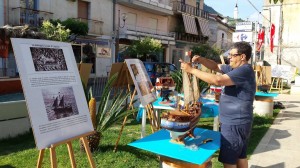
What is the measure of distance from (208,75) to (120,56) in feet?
66.5

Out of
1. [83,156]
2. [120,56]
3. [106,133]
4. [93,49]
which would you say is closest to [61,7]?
[93,49]

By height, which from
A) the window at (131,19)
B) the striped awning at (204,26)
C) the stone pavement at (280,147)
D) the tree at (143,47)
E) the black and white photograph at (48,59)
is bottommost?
the stone pavement at (280,147)

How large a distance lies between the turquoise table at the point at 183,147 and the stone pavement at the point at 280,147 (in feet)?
5.75

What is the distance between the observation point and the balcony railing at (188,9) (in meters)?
29.9

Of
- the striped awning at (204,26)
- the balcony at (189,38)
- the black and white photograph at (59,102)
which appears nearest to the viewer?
the black and white photograph at (59,102)

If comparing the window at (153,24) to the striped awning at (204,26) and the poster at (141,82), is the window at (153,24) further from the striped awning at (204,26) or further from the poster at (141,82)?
the poster at (141,82)

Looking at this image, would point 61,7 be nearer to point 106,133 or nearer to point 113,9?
point 113,9

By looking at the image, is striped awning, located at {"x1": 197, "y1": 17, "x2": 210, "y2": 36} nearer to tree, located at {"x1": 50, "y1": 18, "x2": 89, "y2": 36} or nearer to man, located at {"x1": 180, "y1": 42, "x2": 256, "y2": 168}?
Result: tree, located at {"x1": 50, "y1": 18, "x2": 89, "y2": 36}

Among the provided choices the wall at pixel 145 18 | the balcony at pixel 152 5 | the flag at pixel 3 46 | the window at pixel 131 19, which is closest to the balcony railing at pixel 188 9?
the balcony at pixel 152 5

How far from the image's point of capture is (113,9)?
72.3 feet

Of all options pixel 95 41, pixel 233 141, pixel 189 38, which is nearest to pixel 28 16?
pixel 95 41

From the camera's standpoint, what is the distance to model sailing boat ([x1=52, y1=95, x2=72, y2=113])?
2805 mm

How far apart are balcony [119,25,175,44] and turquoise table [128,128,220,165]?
771 inches

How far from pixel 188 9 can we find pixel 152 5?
25.7 feet
